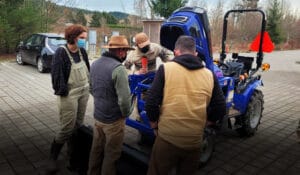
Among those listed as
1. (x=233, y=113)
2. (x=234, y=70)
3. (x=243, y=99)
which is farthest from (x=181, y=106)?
(x=234, y=70)

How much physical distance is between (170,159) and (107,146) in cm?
77

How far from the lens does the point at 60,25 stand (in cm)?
2175

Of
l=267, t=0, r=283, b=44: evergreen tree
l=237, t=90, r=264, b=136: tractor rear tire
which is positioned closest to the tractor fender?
l=237, t=90, r=264, b=136: tractor rear tire

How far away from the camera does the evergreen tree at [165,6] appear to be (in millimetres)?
24922

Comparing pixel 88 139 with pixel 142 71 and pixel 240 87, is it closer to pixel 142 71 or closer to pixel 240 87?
pixel 142 71

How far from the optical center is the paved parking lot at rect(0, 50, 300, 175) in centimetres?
400

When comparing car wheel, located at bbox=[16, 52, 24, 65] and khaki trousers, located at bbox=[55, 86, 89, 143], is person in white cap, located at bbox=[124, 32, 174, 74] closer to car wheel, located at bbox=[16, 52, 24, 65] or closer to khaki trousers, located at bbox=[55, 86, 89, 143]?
khaki trousers, located at bbox=[55, 86, 89, 143]

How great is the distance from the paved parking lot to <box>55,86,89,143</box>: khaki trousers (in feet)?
1.88

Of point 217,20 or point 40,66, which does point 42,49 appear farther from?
point 217,20

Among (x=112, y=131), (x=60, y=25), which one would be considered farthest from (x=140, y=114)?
(x=60, y=25)

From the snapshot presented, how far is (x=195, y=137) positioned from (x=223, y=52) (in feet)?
12.0

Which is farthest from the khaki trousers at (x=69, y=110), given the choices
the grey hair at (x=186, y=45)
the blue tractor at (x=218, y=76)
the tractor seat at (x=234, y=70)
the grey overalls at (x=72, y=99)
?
the tractor seat at (x=234, y=70)

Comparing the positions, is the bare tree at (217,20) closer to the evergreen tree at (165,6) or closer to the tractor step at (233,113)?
the evergreen tree at (165,6)

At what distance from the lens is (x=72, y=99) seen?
11.4 ft
